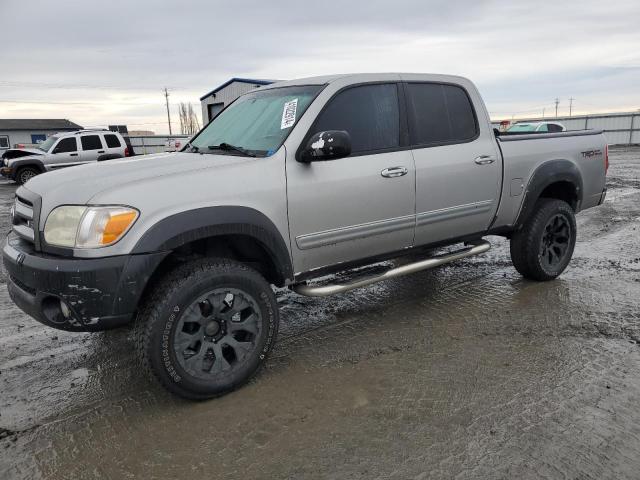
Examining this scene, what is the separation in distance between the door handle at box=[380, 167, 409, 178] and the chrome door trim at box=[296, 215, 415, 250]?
321mm

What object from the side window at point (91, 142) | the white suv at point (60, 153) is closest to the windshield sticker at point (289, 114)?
the white suv at point (60, 153)

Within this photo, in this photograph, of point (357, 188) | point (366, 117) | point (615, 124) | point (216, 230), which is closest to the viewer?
point (216, 230)

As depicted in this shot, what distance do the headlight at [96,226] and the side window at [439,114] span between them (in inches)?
87.7

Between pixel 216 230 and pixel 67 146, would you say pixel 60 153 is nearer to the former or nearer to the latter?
pixel 67 146

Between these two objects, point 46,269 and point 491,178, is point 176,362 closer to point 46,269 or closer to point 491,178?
point 46,269

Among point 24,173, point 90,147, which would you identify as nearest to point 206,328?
point 90,147

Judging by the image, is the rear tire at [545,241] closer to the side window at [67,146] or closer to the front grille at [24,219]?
the front grille at [24,219]

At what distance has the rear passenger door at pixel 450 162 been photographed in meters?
3.89

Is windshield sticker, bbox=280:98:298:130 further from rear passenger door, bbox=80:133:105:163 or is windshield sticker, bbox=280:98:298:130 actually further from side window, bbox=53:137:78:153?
side window, bbox=53:137:78:153

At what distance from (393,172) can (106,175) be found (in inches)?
76.1

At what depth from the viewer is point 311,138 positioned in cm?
330

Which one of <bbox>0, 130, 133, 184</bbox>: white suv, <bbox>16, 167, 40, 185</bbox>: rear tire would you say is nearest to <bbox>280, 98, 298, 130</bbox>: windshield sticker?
<bbox>0, 130, 133, 184</bbox>: white suv

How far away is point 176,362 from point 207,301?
38cm

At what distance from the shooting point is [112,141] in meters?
17.8
